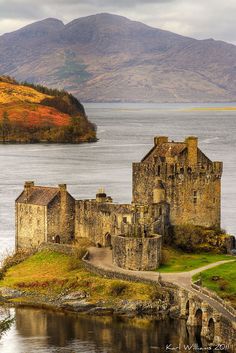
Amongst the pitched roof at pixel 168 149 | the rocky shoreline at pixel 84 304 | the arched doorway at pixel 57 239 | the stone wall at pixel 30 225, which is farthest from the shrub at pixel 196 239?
the rocky shoreline at pixel 84 304

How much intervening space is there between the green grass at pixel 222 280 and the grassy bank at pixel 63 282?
2.68 metres

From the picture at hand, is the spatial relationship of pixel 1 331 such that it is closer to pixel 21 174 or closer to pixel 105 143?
pixel 21 174

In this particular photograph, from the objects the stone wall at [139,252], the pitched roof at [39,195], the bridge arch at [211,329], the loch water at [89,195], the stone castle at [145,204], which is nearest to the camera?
the loch water at [89,195]

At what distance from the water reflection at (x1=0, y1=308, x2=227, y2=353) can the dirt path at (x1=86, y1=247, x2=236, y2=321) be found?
1678 mm

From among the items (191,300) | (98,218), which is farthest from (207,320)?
(98,218)

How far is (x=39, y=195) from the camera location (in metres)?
64.6

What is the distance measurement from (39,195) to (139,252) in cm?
1089

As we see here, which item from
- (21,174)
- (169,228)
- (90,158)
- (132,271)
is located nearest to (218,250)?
(169,228)

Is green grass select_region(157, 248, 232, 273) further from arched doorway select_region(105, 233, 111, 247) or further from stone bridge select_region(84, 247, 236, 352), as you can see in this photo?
arched doorway select_region(105, 233, 111, 247)

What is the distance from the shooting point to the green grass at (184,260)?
186ft

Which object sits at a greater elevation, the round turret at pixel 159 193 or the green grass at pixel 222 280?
the round turret at pixel 159 193

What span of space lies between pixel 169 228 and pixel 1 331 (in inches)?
857

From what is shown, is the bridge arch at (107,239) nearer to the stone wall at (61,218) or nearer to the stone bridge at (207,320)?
the stone wall at (61,218)

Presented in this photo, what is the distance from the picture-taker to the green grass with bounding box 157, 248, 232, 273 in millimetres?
56562
